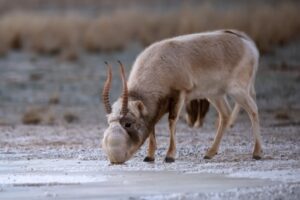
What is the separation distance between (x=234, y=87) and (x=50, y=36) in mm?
21046

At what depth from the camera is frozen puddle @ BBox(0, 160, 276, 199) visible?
11273mm

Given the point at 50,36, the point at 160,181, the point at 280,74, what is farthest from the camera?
the point at 50,36

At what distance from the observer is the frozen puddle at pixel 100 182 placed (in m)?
11.3

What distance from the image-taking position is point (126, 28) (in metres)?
36.3

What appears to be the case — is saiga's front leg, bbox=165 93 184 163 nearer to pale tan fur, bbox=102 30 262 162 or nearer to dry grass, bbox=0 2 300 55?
pale tan fur, bbox=102 30 262 162

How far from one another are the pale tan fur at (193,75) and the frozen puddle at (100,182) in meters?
1.16

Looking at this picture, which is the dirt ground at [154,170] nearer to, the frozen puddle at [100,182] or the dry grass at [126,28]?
the frozen puddle at [100,182]

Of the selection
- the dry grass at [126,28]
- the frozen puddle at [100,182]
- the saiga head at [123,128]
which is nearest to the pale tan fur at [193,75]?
the saiga head at [123,128]

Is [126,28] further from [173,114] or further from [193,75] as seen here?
[173,114]

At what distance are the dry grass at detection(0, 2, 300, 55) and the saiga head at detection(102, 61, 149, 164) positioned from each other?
1794cm

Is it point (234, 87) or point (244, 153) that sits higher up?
point (234, 87)

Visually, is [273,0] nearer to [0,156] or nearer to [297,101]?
[297,101]

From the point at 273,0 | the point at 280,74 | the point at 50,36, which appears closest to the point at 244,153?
the point at 280,74

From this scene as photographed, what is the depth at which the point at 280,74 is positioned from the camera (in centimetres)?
2823
